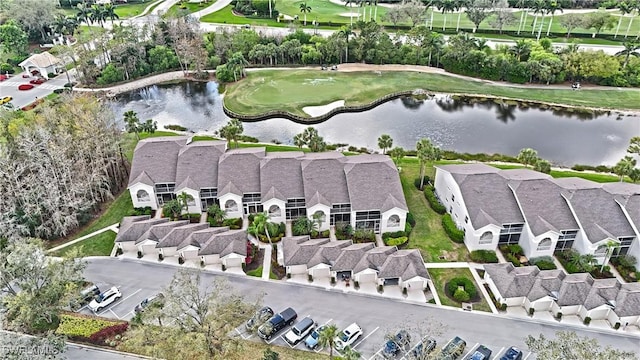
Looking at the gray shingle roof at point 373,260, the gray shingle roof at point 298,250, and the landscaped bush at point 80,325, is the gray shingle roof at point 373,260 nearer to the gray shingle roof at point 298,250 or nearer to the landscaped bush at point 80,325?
the gray shingle roof at point 298,250

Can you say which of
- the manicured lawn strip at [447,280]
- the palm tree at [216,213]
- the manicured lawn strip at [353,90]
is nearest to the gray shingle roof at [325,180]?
the palm tree at [216,213]

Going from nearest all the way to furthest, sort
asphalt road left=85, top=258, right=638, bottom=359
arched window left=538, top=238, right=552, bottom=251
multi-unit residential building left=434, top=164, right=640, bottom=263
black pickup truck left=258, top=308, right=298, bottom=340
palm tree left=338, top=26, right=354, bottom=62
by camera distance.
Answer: black pickup truck left=258, top=308, right=298, bottom=340, asphalt road left=85, top=258, right=638, bottom=359, multi-unit residential building left=434, top=164, right=640, bottom=263, arched window left=538, top=238, right=552, bottom=251, palm tree left=338, top=26, right=354, bottom=62

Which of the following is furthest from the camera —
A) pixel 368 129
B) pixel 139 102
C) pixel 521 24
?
pixel 521 24

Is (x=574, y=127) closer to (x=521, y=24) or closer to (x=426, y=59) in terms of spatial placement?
(x=426, y=59)

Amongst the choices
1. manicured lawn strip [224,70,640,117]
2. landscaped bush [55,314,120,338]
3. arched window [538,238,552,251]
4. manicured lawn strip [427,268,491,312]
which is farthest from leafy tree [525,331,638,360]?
manicured lawn strip [224,70,640,117]

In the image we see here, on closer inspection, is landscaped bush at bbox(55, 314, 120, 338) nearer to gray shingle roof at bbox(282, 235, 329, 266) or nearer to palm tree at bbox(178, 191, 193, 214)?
palm tree at bbox(178, 191, 193, 214)

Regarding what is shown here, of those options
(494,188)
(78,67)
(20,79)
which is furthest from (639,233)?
(20,79)

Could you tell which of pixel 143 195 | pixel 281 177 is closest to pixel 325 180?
pixel 281 177
